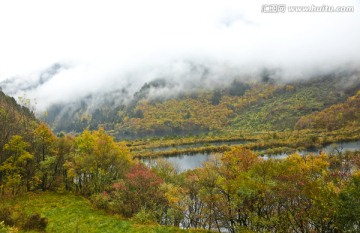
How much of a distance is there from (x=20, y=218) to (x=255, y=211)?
31365 millimetres

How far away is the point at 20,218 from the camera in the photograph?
3466 centimetres

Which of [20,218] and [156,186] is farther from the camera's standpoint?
[156,186]

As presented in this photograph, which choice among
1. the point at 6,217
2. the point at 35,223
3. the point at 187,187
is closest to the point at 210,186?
the point at 187,187

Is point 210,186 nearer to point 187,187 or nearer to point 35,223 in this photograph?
point 187,187

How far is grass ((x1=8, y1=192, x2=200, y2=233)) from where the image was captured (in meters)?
37.9

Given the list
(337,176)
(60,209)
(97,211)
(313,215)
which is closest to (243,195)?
(313,215)

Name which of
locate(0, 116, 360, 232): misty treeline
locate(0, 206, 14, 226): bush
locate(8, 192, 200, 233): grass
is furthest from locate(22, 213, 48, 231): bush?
locate(0, 116, 360, 232): misty treeline

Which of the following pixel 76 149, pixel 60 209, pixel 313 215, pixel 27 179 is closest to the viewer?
pixel 313 215

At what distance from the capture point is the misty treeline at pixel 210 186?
3338cm

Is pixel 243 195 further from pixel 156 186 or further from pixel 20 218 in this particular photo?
pixel 20 218

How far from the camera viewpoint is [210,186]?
45.9 m

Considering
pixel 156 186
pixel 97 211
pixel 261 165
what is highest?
pixel 261 165

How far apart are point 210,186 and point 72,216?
877 inches

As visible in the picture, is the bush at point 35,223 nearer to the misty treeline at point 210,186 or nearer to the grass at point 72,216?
the grass at point 72,216
